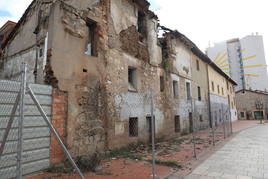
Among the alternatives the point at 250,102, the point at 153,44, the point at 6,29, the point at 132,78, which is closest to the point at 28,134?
the point at 132,78

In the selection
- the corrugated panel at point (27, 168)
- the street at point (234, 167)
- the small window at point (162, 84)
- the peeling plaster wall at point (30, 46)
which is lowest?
the street at point (234, 167)

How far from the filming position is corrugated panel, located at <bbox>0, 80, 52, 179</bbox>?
4.05 m

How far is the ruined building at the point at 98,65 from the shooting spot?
5492 mm

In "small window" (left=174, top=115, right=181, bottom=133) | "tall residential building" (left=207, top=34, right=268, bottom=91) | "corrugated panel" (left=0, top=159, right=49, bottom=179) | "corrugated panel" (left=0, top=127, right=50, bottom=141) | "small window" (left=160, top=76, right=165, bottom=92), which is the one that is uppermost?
"tall residential building" (left=207, top=34, right=268, bottom=91)

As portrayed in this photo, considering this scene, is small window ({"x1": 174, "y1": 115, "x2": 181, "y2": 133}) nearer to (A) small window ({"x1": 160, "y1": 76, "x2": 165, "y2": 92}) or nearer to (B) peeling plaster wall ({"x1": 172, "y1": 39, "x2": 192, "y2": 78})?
(A) small window ({"x1": 160, "y1": 76, "x2": 165, "y2": 92})

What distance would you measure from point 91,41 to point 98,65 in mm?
1070

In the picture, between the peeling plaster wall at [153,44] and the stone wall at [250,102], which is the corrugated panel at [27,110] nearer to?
the peeling plaster wall at [153,44]

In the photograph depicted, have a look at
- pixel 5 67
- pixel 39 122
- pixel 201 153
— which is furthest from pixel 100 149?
pixel 5 67

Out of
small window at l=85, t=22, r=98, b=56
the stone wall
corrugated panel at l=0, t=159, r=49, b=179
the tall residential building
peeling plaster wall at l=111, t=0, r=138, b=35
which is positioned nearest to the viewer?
corrugated panel at l=0, t=159, r=49, b=179

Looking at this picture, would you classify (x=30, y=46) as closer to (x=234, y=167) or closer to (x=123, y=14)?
(x=123, y=14)

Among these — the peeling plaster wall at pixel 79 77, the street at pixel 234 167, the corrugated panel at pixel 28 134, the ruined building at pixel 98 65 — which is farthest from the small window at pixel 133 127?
the corrugated panel at pixel 28 134

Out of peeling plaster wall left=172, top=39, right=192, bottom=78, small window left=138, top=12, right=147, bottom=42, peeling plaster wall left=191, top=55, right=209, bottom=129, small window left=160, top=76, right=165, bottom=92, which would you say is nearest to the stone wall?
peeling plaster wall left=191, top=55, right=209, bottom=129

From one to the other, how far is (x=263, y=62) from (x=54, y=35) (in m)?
57.9

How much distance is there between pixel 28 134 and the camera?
4.45 meters
